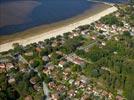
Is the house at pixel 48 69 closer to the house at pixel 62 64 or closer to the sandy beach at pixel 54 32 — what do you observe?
the house at pixel 62 64

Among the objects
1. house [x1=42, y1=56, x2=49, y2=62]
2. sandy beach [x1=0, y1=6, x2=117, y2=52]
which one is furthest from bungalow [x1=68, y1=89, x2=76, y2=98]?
sandy beach [x1=0, y1=6, x2=117, y2=52]

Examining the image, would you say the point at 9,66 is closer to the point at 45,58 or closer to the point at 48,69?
the point at 48,69

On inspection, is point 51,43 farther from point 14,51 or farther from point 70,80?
point 70,80

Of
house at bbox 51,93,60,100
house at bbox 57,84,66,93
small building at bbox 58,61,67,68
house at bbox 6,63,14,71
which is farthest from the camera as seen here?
small building at bbox 58,61,67,68

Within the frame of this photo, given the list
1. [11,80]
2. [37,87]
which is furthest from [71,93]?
[11,80]

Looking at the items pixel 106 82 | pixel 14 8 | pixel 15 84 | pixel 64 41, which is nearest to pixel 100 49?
pixel 64 41

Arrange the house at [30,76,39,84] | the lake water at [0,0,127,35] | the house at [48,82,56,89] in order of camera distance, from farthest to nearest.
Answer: the lake water at [0,0,127,35] → the house at [30,76,39,84] → the house at [48,82,56,89]

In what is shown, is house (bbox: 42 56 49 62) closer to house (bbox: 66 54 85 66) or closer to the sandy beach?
house (bbox: 66 54 85 66)

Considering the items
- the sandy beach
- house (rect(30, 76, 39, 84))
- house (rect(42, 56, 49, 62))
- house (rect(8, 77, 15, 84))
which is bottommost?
the sandy beach

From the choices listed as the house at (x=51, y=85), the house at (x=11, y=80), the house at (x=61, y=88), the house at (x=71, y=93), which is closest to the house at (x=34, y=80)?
the house at (x=51, y=85)
